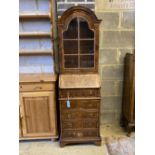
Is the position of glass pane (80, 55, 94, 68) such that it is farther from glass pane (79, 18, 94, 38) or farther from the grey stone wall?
the grey stone wall

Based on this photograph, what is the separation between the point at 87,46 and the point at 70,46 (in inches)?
7.7

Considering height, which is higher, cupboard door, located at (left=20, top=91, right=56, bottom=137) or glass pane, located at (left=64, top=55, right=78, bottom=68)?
glass pane, located at (left=64, top=55, right=78, bottom=68)

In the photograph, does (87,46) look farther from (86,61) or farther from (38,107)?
(38,107)

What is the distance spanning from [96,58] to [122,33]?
0.60 meters

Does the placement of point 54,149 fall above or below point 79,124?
below

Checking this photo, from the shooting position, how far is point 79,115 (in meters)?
2.42

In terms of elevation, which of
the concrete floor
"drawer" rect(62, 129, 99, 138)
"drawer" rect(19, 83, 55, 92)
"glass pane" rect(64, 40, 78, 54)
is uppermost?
"glass pane" rect(64, 40, 78, 54)

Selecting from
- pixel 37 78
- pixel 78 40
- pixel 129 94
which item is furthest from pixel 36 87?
pixel 129 94

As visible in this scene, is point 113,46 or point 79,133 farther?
point 113,46

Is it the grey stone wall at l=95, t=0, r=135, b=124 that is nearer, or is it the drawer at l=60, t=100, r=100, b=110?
the drawer at l=60, t=100, r=100, b=110

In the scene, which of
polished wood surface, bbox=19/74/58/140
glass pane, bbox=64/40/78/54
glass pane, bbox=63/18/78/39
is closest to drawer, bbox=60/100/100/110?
polished wood surface, bbox=19/74/58/140

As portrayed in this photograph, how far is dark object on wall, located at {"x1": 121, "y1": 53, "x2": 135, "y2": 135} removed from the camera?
8.40 ft

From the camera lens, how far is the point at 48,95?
2447 millimetres

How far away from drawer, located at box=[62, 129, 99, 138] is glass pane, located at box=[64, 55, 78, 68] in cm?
76
